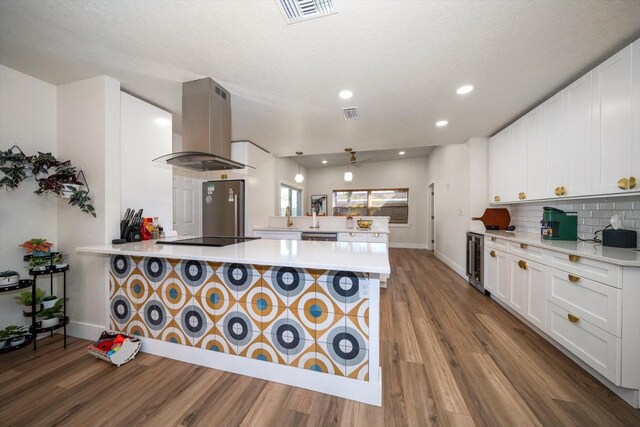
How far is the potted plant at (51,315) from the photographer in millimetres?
2012

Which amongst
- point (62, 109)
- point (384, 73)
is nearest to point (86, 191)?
point (62, 109)

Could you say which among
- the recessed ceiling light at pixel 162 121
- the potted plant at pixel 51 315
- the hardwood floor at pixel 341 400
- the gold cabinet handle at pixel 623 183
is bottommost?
the hardwood floor at pixel 341 400

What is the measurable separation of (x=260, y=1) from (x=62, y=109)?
2.39 m

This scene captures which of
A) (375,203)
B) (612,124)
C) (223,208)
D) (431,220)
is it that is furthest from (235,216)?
(431,220)

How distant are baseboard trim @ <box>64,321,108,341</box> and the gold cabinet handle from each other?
14.2 ft

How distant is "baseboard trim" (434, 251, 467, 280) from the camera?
13.7 feet

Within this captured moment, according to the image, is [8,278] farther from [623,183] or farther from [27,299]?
[623,183]

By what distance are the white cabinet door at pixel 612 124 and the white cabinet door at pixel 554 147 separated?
0.33 metres

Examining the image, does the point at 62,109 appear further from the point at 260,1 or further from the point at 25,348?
the point at 260,1

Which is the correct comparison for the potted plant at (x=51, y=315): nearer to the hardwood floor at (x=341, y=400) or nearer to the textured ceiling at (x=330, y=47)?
the hardwood floor at (x=341, y=400)

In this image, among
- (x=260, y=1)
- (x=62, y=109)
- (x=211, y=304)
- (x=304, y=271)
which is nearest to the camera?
(x=260, y=1)

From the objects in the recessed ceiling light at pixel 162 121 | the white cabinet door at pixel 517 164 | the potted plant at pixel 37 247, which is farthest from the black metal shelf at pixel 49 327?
the white cabinet door at pixel 517 164

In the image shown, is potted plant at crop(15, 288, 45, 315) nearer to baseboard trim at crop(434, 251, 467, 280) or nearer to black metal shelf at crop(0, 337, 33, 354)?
black metal shelf at crop(0, 337, 33, 354)

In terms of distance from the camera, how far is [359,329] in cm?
150
